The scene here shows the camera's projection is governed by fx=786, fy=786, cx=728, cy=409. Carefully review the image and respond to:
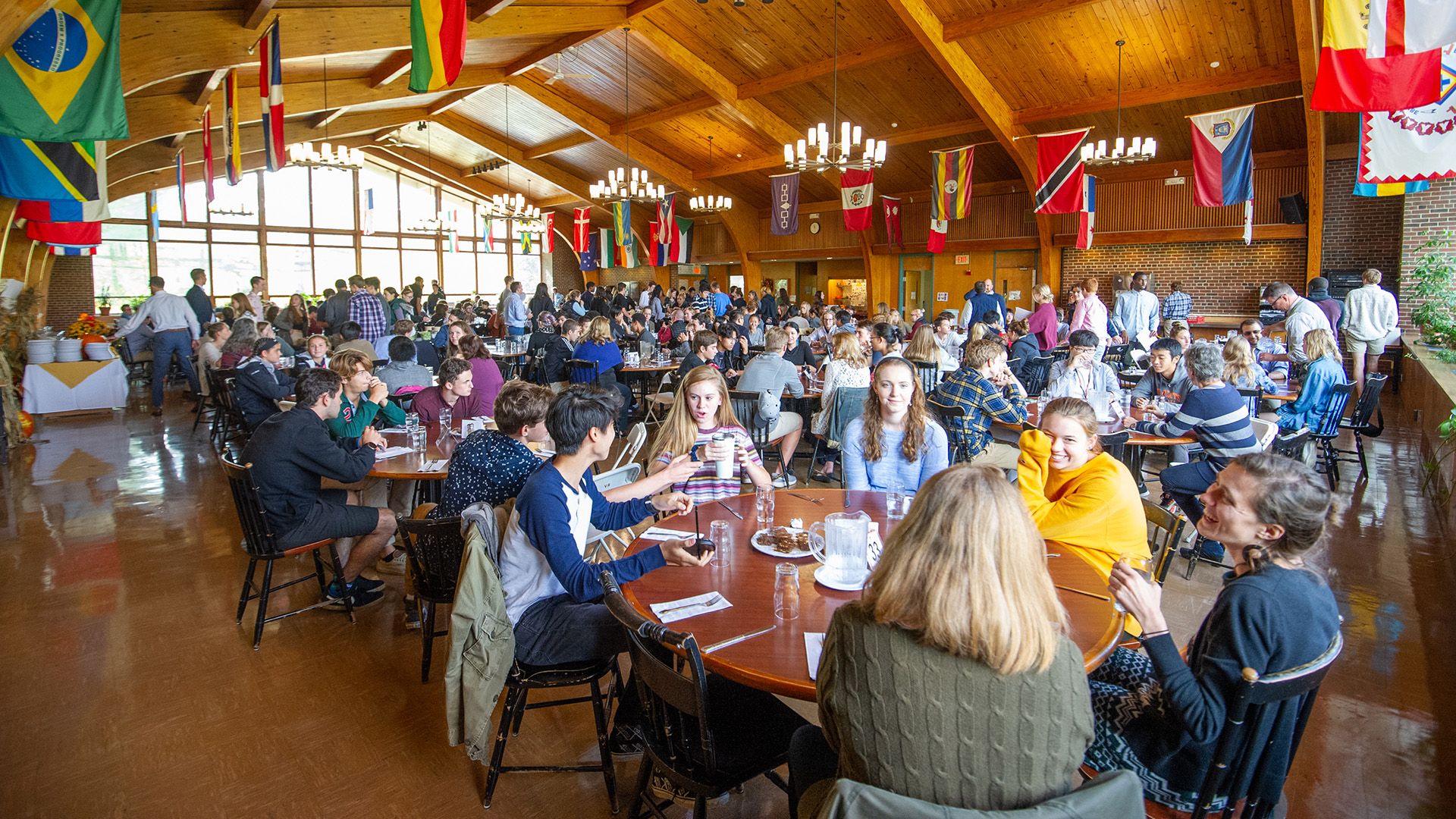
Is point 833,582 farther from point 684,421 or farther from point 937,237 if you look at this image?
point 937,237

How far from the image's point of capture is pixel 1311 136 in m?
10.1

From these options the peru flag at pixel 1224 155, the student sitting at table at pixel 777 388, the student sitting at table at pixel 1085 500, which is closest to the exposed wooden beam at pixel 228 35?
the student sitting at table at pixel 777 388

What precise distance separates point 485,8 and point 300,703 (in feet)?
27.5

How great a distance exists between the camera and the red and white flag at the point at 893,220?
1490 cm

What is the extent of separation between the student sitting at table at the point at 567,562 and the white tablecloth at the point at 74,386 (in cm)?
939

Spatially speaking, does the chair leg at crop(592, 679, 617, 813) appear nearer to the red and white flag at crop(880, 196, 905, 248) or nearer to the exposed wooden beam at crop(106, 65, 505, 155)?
the exposed wooden beam at crop(106, 65, 505, 155)

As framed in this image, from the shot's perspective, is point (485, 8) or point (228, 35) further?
point (485, 8)

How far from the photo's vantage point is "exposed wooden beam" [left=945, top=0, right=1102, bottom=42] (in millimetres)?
8688

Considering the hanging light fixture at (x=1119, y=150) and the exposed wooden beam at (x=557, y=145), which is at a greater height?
the exposed wooden beam at (x=557, y=145)

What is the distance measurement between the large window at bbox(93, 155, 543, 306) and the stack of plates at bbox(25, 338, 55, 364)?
282 inches

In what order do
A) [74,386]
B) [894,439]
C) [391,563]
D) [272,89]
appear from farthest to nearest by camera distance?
1. [74,386]
2. [272,89]
3. [391,563]
4. [894,439]

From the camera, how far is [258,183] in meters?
18.3

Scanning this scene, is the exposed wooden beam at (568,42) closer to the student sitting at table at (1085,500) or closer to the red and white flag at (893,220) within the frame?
the red and white flag at (893,220)

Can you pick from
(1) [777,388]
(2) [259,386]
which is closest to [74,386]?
(2) [259,386]
